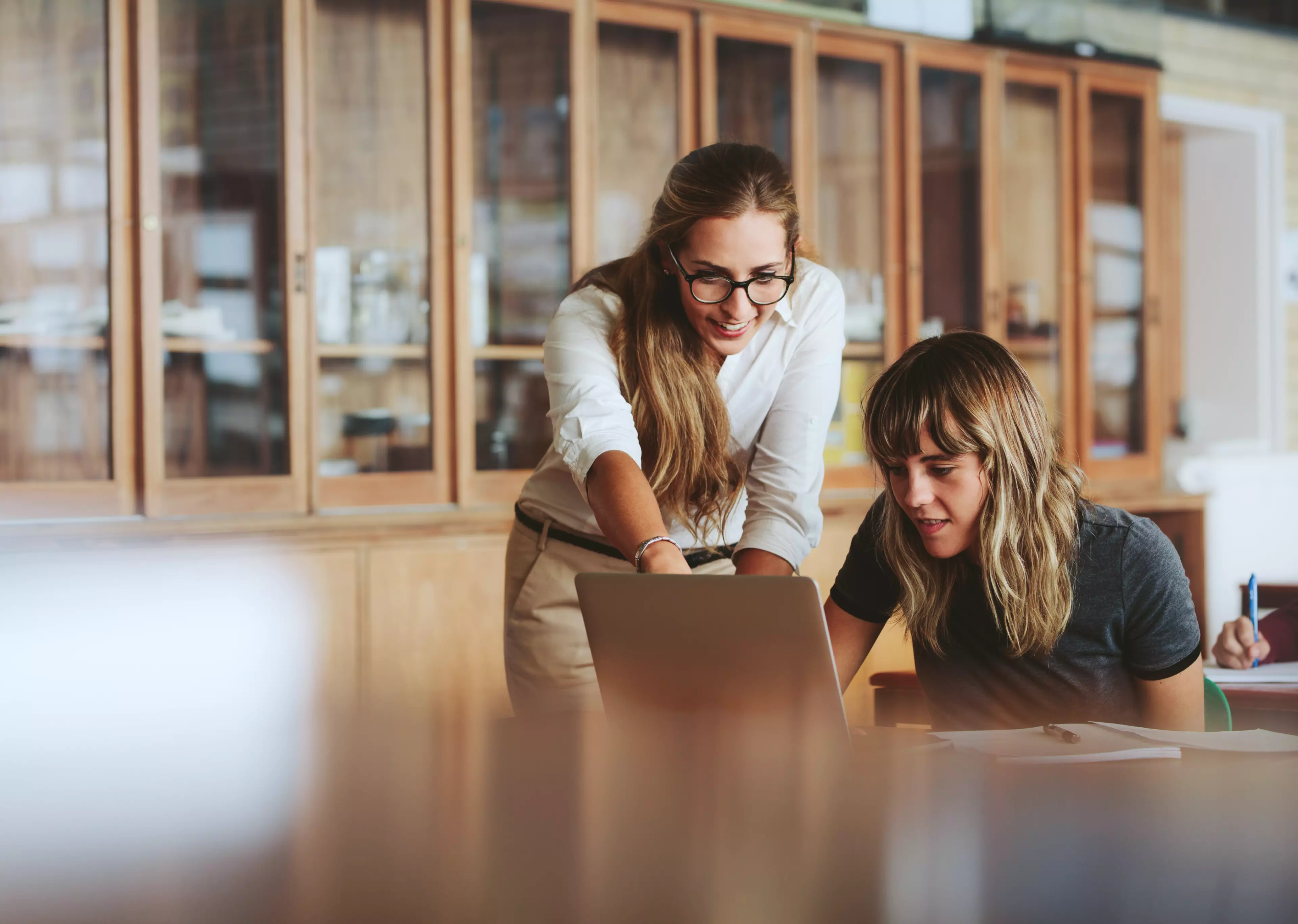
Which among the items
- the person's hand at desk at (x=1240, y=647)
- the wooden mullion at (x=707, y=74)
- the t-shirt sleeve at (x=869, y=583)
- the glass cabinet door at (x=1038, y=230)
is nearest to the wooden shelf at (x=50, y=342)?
the wooden mullion at (x=707, y=74)

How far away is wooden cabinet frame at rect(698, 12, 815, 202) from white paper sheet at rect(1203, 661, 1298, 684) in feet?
6.37

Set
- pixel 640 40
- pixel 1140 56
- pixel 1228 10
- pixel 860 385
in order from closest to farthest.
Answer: pixel 640 40 < pixel 860 385 < pixel 1140 56 < pixel 1228 10

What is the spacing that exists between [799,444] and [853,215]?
2114mm

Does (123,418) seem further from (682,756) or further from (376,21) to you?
(682,756)

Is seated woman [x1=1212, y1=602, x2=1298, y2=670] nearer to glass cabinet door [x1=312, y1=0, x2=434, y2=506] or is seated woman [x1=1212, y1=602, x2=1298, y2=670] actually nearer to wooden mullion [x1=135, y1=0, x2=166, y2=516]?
glass cabinet door [x1=312, y1=0, x2=434, y2=506]

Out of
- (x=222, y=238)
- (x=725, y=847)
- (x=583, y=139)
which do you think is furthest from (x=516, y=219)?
(x=725, y=847)

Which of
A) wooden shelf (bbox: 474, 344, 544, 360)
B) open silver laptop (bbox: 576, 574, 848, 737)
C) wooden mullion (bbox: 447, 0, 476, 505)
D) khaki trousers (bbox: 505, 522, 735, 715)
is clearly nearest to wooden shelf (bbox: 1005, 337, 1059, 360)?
wooden shelf (bbox: 474, 344, 544, 360)

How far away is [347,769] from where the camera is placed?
84 centimetres

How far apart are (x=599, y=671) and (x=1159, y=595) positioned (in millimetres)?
659

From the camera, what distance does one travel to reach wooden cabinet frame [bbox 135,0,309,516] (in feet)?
8.67

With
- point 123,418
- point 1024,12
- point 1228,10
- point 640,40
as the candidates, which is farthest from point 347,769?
point 1228,10

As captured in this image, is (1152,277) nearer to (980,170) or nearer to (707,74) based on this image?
(980,170)

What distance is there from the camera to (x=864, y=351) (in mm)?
3576

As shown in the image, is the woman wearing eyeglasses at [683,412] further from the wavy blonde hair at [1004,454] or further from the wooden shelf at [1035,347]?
the wooden shelf at [1035,347]
